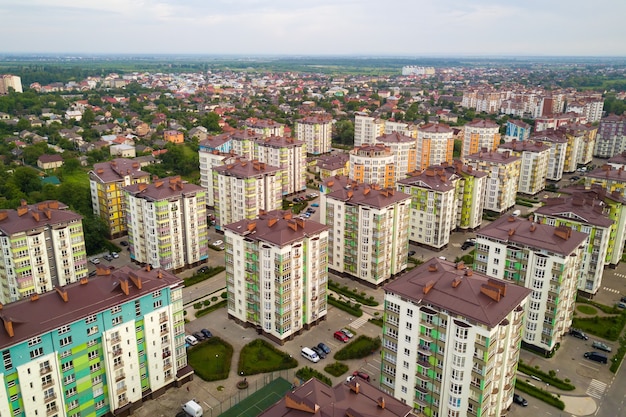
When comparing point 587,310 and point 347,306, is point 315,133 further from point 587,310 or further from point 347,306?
point 587,310

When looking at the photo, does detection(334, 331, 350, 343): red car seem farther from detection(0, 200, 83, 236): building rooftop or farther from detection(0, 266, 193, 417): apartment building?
detection(0, 200, 83, 236): building rooftop

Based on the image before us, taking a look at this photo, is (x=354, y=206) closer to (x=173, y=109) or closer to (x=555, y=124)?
(x=555, y=124)

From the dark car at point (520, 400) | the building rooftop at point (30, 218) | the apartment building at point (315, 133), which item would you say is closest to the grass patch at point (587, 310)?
the dark car at point (520, 400)

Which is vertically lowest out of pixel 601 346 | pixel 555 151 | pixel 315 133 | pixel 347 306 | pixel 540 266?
pixel 601 346

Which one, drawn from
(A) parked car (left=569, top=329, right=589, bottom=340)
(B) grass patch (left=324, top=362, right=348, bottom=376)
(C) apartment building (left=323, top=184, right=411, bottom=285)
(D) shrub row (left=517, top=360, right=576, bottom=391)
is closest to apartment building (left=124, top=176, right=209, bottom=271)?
(C) apartment building (left=323, top=184, right=411, bottom=285)

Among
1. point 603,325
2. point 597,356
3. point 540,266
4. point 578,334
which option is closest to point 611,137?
point 603,325

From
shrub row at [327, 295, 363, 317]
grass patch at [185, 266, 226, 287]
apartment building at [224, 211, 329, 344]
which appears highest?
apartment building at [224, 211, 329, 344]
